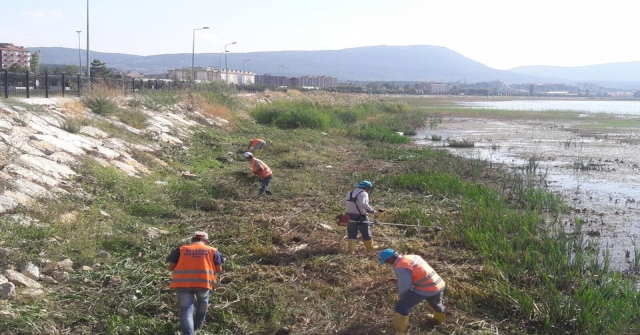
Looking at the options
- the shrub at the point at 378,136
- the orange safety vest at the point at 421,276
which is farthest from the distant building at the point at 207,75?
the orange safety vest at the point at 421,276

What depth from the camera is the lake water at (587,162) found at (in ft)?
38.0

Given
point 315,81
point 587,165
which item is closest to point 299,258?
point 587,165

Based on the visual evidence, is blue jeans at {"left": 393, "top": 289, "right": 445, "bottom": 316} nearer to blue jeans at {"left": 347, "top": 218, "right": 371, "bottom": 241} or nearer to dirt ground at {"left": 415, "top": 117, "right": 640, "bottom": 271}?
blue jeans at {"left": 347, "top": 218, "right": 371, "bottom": 241}

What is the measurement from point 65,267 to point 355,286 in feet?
10.5

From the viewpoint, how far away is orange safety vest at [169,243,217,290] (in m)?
5.65

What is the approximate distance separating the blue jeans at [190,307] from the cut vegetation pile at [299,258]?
0.26 meters

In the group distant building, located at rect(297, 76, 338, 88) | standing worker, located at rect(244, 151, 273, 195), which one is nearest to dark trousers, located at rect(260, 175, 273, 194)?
standing worker, located at rect(244, 151, 273, 195)

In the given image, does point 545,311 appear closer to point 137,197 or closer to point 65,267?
point 65,267

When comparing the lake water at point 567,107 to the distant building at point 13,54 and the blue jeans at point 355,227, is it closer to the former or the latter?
the blue jeans at point 355,227

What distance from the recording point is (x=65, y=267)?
263 inches

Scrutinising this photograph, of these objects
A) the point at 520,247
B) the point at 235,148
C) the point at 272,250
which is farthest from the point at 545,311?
the point at 235,148

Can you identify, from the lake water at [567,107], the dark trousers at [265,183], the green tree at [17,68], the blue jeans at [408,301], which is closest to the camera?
the blue jeans at [408,301]

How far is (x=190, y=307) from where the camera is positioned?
5598mm

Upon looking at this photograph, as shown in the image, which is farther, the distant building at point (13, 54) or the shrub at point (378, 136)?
the distant building at point (13, 54)
